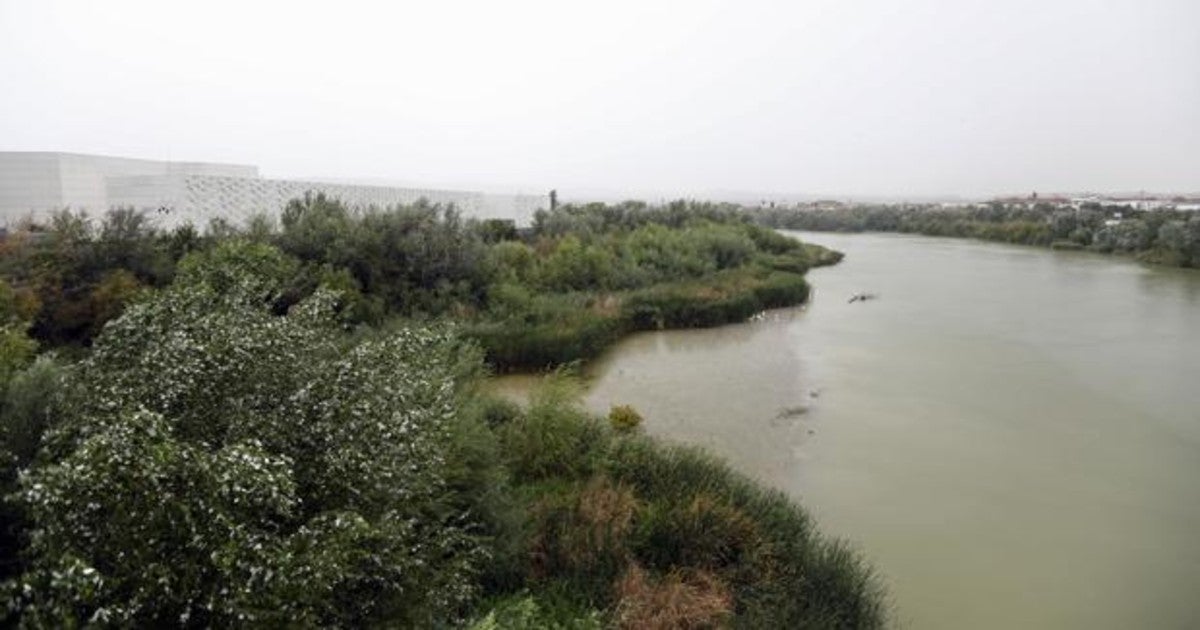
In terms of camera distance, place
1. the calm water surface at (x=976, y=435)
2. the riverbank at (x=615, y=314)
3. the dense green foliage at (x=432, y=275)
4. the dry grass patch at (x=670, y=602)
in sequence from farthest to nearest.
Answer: the riverbank at (x=615, y=314), the dense green foliage at (x=432, y=275), the calm water surface at (x=976, y=435), the dry grass patch at (x=670, y=602)

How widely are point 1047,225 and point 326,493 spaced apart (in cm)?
4553

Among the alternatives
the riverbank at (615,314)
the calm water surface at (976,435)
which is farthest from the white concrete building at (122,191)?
the calm water surface at (976,435)

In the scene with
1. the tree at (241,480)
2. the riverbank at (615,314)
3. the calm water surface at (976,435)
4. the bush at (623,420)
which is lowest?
the calm water surface at (976,435)

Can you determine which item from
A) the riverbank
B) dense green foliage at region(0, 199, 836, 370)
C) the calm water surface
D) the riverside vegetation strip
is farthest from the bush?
dense green foliage at region(0, 199, 836, 370)

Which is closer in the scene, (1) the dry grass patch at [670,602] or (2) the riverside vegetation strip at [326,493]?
(2) the riverside vegetation strip at [326,493]

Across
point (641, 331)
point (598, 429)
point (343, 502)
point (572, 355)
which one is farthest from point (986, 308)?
point (343, 502)

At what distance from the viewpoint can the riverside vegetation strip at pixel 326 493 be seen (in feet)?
9.04

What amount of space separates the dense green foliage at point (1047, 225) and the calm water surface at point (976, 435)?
12109 millimetres

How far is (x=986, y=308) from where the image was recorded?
1938 cm

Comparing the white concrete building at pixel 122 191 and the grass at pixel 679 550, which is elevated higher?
the white concrete building at pixel 122 191

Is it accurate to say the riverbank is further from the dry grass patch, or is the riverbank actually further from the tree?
the tree

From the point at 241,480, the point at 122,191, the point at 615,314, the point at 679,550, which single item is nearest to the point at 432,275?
the point at 615,314

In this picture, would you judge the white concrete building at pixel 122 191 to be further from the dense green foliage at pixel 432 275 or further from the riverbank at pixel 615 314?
the riverbank at pixel 615 314

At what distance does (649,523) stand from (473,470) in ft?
4.82
